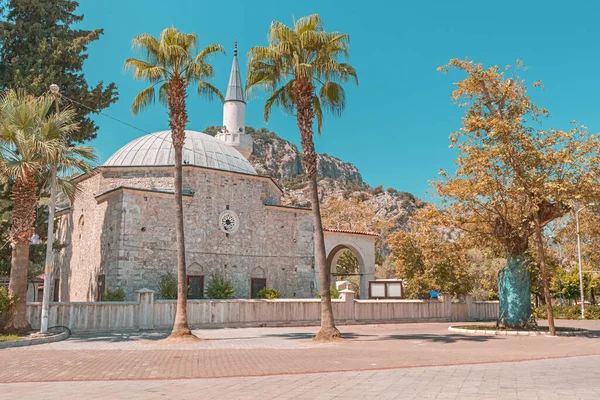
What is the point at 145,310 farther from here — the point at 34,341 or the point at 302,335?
the point at 302,335

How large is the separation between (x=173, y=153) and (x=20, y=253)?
12.7m

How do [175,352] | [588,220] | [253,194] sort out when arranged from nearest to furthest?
[175,352] → [253,194] → [588,220]

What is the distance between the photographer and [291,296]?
27.8 meters

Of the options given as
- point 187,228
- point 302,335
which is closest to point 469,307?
→ point 302,335

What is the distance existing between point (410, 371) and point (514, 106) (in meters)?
12.1

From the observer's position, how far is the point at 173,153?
2772cm

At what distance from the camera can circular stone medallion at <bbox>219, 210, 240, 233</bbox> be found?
2622 centimetres

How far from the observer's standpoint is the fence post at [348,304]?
870 inches

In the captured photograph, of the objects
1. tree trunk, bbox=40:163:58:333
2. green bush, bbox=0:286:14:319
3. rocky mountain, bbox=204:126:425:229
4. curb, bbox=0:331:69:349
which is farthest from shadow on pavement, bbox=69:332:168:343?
rocky mountain, bbox=204:126:425:229

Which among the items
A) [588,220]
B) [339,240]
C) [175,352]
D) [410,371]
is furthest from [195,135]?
[588,220]

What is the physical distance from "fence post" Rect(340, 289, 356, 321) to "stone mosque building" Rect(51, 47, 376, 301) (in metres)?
6.13

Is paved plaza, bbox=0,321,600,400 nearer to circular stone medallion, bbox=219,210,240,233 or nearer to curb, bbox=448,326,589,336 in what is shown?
curb, bbox=448,326,589,336

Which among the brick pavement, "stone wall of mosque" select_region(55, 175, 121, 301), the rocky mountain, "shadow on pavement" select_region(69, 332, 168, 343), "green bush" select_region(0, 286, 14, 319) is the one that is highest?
the rocky mountain

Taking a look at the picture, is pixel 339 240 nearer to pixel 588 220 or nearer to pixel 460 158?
pixel 460 158
